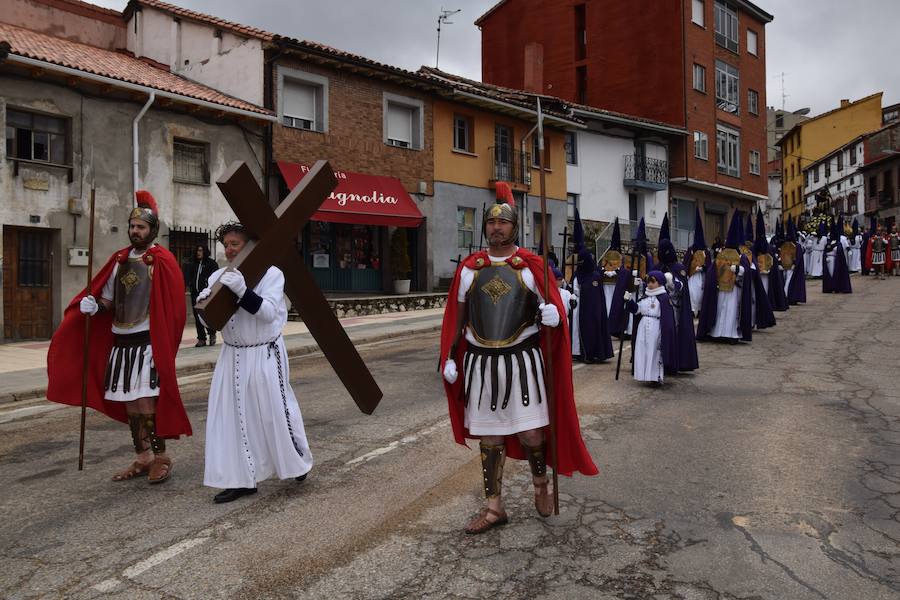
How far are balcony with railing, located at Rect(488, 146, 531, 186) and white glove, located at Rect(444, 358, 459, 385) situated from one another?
72.0ft

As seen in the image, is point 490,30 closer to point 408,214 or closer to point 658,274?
point 408,214

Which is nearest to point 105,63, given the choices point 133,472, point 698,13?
point 133,472

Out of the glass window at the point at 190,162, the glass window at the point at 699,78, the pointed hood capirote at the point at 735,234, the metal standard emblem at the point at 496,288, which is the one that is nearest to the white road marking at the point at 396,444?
the metal standard emblem at the point at 496,288

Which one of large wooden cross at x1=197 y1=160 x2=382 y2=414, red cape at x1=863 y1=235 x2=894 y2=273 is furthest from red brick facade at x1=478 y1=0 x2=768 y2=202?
large wooden cross at x1=197 y1=160 x2=382 y2=414

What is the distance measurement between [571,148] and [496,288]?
26934 mm

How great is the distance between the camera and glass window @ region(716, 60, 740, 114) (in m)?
36.3

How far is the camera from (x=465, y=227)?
82.0 feet

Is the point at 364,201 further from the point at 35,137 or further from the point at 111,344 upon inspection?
the point at 111,344

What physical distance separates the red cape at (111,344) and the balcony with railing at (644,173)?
29.0 meters

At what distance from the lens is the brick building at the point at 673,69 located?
33969 mm

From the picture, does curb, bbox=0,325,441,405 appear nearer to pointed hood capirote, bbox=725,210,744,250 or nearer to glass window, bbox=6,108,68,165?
pointed hood capirote, bbox=725,210,744,250

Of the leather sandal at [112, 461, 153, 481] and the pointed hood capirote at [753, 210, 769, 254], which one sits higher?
the pointed hood capirote at [753, 210, 769, 254]

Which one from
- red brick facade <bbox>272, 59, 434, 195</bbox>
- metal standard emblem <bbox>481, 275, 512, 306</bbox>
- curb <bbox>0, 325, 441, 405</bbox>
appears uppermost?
red brick facade <bbox>272, 59, 434, 195</bbox>

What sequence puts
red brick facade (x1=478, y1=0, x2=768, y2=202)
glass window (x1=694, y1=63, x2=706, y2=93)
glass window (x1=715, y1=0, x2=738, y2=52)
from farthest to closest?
glass window (x1=715, y1=0, x2=738, y2=52)
glass window (x1=694, y1=63, x2=706, y2=93)
red brick facade (x1=478, y1=0, x2=768, y2=202)
